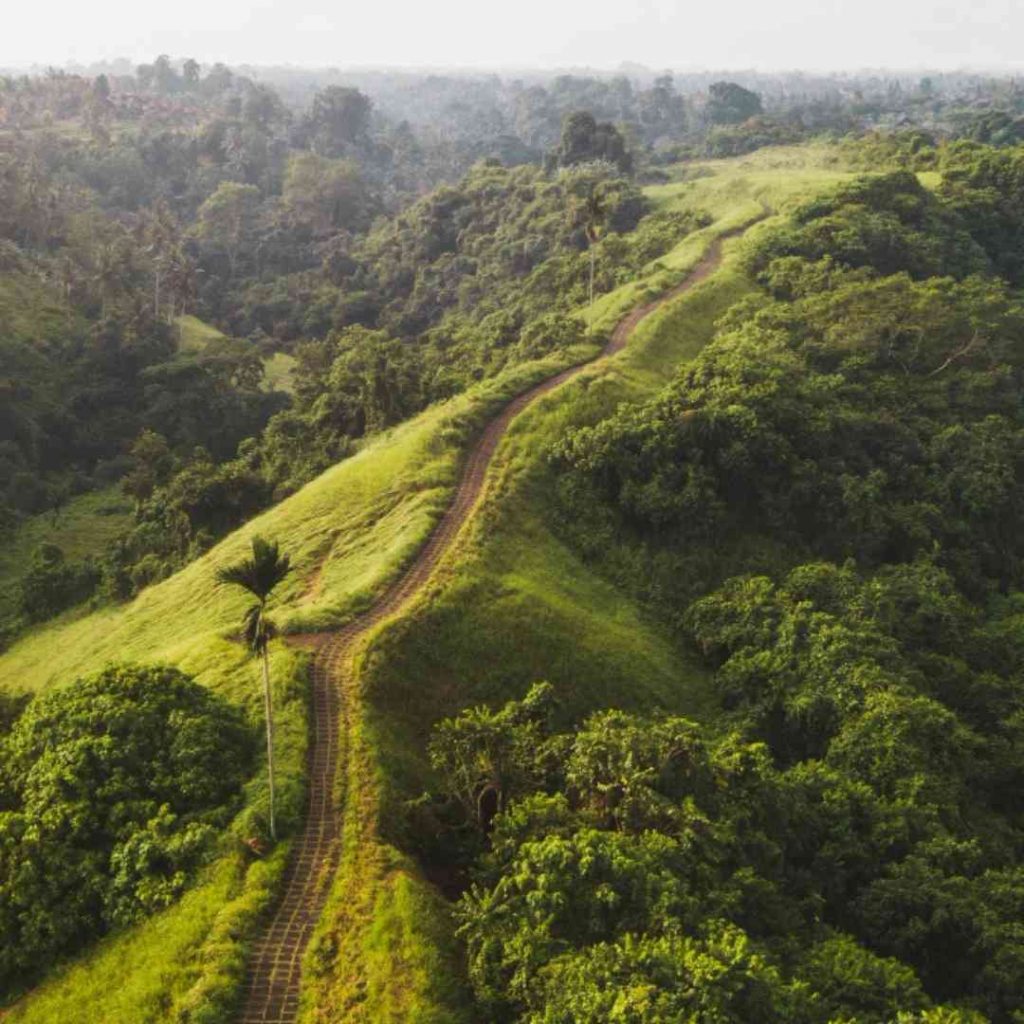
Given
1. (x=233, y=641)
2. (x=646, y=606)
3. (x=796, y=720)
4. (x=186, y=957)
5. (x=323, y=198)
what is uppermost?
(x=323, y=198)

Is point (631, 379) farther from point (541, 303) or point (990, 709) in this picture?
point (541, 303)

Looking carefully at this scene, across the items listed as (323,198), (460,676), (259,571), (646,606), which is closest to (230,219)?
(323,198)

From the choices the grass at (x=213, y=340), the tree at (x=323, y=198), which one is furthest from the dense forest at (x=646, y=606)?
the tree at (x=323, y=198)

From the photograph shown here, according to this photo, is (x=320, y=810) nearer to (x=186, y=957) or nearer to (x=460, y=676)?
(x=186, y=957)

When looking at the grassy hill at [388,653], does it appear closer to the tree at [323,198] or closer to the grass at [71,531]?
the grass at [71,531]

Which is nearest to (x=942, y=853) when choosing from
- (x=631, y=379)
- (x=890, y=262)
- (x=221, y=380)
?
(x=631, y=379)

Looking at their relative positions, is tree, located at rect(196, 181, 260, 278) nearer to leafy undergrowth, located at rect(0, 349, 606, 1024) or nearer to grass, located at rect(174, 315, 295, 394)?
grass, located at rect(174, 315, 295, 394)
